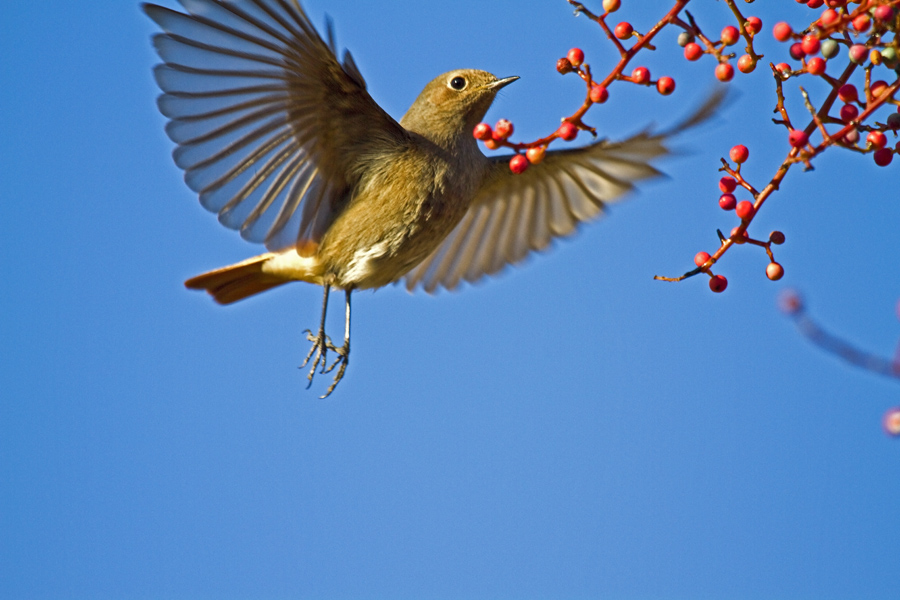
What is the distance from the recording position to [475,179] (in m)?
5.76

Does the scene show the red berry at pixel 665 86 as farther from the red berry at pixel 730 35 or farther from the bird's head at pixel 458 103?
the bird's head at pixel 458 103

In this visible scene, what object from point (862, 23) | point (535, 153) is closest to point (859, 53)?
point (862, 23)

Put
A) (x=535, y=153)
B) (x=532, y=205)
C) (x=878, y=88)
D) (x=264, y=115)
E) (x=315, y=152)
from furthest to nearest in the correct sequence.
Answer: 1. (x=532, y=205)
2. (x=315, y=152)
3. (x=264, y=115)
4. (x=535, y=153)
5. (x=878, y=88)

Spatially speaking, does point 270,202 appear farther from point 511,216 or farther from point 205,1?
point 511,216

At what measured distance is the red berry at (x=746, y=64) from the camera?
2754mm

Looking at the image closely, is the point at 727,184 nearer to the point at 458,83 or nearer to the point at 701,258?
the point at 701,258

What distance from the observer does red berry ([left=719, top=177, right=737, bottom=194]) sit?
3.15 meters

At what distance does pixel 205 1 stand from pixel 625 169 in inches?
128

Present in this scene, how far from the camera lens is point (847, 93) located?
260 centimetres

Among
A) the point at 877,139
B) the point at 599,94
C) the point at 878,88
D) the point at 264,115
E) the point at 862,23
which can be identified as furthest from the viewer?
the point at 264,115

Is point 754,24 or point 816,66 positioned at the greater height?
point 754,24

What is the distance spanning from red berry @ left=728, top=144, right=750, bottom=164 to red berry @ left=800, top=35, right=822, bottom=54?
0.53 meters

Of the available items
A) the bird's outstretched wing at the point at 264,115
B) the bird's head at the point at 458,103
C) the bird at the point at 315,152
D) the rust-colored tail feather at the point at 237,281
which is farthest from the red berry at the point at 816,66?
the rust-colored tail feather at the point at 237,281

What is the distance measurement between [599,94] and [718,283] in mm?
833
